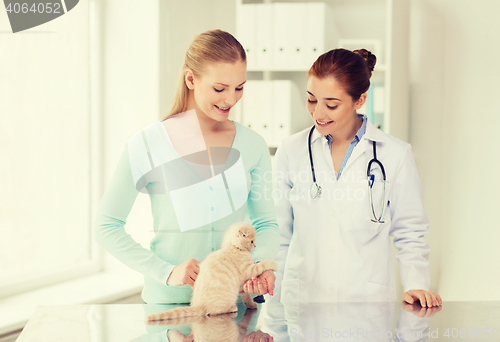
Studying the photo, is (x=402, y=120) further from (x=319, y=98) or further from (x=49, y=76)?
(x=49, y=76)

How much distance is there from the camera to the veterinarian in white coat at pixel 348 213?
1261mm

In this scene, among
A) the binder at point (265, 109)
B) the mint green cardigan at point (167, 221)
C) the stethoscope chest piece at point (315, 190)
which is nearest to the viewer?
the mint green cardigan at point (167, 221)

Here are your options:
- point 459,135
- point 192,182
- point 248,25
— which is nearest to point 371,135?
point 192,182

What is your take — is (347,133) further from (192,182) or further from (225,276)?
(225,276)

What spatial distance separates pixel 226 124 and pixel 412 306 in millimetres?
650

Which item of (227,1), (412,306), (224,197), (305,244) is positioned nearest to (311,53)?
(227,1)

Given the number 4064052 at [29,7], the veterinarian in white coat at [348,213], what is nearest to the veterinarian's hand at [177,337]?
the veterinarian in white coat at [348,213]

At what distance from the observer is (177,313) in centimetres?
89

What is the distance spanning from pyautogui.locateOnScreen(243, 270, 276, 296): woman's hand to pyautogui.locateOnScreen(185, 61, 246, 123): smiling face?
39 cm

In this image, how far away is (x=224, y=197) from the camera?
105cm

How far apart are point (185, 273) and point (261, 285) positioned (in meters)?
0.18

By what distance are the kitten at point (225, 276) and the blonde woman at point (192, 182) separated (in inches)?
2.4

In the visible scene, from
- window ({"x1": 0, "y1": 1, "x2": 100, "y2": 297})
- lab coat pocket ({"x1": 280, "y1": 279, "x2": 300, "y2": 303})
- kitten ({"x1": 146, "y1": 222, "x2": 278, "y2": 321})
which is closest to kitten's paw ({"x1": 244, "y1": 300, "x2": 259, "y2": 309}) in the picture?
kitten ({"x1": 146, "y1": 222, "x2": 278, "y2": 321})

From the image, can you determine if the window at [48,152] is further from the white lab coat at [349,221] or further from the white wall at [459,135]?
the white wall at [459,135]
